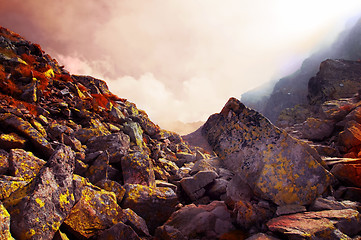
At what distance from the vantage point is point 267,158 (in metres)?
6.70

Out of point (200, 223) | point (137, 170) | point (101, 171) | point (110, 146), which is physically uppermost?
point (110, 146)

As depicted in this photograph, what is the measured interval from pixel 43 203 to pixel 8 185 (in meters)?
1.50

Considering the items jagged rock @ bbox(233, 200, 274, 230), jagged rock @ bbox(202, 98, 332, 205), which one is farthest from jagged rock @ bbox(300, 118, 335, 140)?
jagged rock @ bbox(233, 200, 274, 230)

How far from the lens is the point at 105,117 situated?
1585 cm

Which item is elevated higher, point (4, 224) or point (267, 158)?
point (4, 224)

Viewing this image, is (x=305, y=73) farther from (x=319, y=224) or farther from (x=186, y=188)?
(x=319, y=224)

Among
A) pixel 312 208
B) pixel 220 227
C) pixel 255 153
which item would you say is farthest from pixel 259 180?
pixel 220 227

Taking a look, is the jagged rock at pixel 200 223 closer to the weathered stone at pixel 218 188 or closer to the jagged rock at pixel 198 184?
the weathered stone at pixel 218 188

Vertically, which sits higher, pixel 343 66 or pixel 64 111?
pixel 64 111

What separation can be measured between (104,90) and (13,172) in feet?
63.9

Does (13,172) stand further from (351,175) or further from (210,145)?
(351,175)

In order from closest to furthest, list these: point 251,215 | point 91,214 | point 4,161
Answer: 1. point 91,214
2. point 251,215
3. point 4,161

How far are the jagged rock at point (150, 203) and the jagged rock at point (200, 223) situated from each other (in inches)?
17.2

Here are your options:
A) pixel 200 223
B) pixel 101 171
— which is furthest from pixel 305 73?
pixel 101 171
